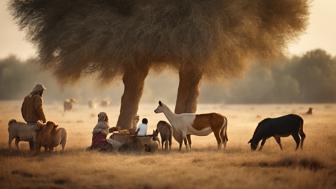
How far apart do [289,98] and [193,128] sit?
6482 centimetres

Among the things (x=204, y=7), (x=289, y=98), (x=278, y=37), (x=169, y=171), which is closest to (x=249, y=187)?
(x=169, y=171)

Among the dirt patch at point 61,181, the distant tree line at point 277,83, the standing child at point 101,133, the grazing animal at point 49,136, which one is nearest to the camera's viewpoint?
the dirt patch at point 61,181

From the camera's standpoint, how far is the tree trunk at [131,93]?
23.5 metres

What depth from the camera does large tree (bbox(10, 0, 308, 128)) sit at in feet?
66.4

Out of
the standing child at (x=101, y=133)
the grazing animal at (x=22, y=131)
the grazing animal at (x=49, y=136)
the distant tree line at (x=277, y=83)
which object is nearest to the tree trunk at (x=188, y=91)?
the standing child at (x=101, y=133)

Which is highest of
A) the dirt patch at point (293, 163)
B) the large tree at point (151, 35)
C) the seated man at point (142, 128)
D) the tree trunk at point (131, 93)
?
the large tree at point (151, 35)

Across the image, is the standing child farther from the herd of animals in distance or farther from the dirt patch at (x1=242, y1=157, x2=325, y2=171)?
the dirt patch at (x1=242, y1=157, x2=325, y2=171)

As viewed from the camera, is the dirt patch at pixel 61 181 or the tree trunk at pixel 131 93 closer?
the dirt patch at pixel 61 181

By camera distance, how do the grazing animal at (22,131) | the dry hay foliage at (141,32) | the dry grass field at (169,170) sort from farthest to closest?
the dry hay foliage at (141,32)
the grazing animal at (22,131)
the dry grass field at (169,170)

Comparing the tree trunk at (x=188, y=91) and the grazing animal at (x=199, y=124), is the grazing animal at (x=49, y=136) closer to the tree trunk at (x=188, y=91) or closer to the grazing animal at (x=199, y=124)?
the grazing animal at (x=199, y=124)

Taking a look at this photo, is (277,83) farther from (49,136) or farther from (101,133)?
(49,136)

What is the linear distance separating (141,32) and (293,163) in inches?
338

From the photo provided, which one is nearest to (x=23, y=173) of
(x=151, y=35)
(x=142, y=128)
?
(x=142, y=128)

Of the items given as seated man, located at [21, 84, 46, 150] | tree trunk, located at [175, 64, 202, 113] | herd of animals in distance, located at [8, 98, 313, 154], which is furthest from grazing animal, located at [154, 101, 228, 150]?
seated man, located at [21, 84, 46, 150]
